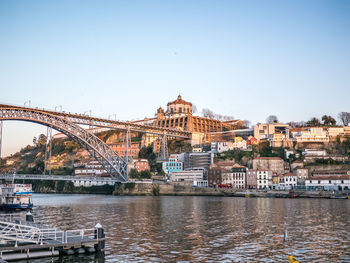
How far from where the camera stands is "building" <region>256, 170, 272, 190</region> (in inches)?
2876

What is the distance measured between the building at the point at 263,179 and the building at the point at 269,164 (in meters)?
2.83

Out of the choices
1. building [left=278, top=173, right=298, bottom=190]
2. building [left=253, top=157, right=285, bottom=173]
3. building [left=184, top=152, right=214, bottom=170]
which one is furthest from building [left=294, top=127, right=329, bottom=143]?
building [left=184, top=152, right=214, bottom=170]

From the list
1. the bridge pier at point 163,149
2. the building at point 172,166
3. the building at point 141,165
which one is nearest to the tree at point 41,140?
the bridge pier at point 163,149

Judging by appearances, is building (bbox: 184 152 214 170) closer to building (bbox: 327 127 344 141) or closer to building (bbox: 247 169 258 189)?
building (bbox: 247 169 258 189)

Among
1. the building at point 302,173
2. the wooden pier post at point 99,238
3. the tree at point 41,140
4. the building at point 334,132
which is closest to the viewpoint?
the wooden pier post at point 99,238

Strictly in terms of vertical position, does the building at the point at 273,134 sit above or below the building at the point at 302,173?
above

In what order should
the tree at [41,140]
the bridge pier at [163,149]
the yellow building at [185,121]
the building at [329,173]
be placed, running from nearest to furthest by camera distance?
the building at [329,173] < the bridge pier at [163,149] < the yellow building at [185,121] < the tree at [41,140]

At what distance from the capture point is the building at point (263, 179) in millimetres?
73062

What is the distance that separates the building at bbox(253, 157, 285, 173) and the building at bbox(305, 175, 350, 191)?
28.2ft

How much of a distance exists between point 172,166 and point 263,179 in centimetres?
2107

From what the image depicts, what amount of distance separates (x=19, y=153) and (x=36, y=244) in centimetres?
12522

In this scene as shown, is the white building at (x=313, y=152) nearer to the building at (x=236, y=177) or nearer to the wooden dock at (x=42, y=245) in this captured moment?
the building at (x=236, y=177)

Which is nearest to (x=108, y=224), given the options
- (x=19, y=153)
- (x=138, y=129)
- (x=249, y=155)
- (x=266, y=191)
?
(x=266, y=191)

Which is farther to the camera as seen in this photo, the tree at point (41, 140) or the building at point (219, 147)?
the tree at point (41, 140)
